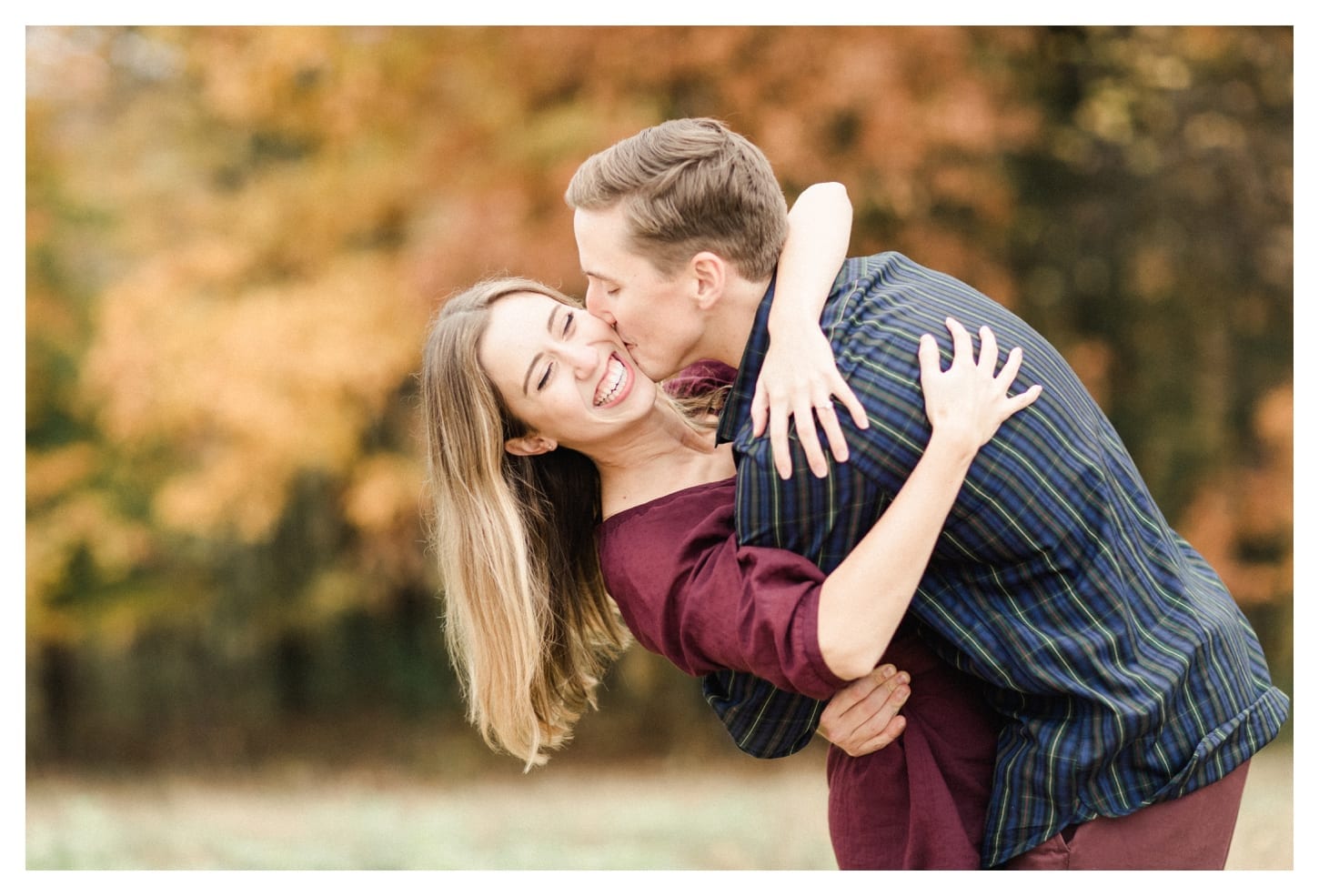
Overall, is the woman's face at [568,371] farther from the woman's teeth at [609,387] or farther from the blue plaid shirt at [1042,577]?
the blue plaid shirt at [1042,577]

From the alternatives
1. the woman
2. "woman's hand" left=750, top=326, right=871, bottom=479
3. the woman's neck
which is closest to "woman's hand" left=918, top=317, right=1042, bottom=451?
the woman

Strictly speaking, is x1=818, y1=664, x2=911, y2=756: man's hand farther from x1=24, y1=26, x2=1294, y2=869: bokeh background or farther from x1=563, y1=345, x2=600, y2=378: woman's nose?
x1=24, y1=26, x2=1294, y2=869: bokeh background

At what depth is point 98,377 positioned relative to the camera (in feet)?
25.1

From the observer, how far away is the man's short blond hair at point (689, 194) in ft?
7.52

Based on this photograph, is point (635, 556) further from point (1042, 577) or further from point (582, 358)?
point (1042, 577)

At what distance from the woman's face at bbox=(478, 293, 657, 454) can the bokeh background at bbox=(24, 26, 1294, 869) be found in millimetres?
3662

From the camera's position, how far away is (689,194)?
2285 mm

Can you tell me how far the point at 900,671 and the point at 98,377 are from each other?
659 cm

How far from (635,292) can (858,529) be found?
62 cm

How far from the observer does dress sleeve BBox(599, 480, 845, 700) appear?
205cm

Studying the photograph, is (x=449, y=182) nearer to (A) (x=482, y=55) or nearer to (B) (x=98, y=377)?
(A) (x=482, y=55)

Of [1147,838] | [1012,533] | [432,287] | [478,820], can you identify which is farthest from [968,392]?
[478,820]

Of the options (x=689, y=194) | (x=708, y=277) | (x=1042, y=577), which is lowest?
(x=1042, y=577)

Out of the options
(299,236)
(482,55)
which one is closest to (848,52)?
(482,55)
